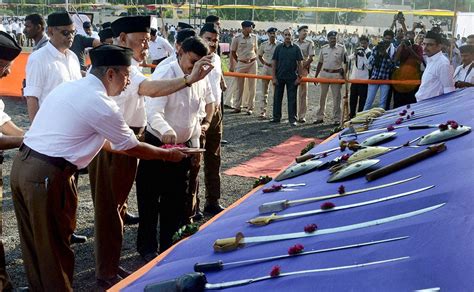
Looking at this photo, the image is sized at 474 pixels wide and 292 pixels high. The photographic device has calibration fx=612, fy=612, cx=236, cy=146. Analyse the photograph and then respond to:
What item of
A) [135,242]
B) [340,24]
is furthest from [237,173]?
[340,24]

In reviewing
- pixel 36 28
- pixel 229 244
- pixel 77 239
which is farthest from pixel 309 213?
pixel 36 28

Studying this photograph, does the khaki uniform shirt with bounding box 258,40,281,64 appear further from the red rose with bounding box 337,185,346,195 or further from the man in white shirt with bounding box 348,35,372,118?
the red rose with bounding box 337,185,346,195

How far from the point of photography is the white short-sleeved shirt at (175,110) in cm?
418

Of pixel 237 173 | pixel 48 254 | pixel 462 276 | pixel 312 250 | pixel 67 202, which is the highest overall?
pixel 462 276

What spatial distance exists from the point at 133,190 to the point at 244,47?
19.8ft

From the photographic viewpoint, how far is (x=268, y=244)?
7.57 ft

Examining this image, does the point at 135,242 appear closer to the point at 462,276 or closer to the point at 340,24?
the point at 462,276

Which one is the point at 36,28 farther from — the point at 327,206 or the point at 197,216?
the point at 327,206

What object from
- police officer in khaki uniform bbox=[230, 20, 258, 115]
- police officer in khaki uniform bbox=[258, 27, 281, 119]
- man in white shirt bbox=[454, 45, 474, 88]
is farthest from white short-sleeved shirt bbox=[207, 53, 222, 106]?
police officer in khaki uniform bbox=[258, 27, 281, 119]

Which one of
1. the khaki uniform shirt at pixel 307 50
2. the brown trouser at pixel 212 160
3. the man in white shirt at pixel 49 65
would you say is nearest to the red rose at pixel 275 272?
the man in white shirt at pixel 49 65

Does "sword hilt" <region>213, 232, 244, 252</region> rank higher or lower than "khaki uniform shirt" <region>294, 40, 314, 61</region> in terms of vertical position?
lower

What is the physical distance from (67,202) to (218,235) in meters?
1.02

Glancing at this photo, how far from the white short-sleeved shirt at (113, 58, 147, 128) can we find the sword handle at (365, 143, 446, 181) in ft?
5.81

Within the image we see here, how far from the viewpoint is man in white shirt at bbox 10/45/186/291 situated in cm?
304
